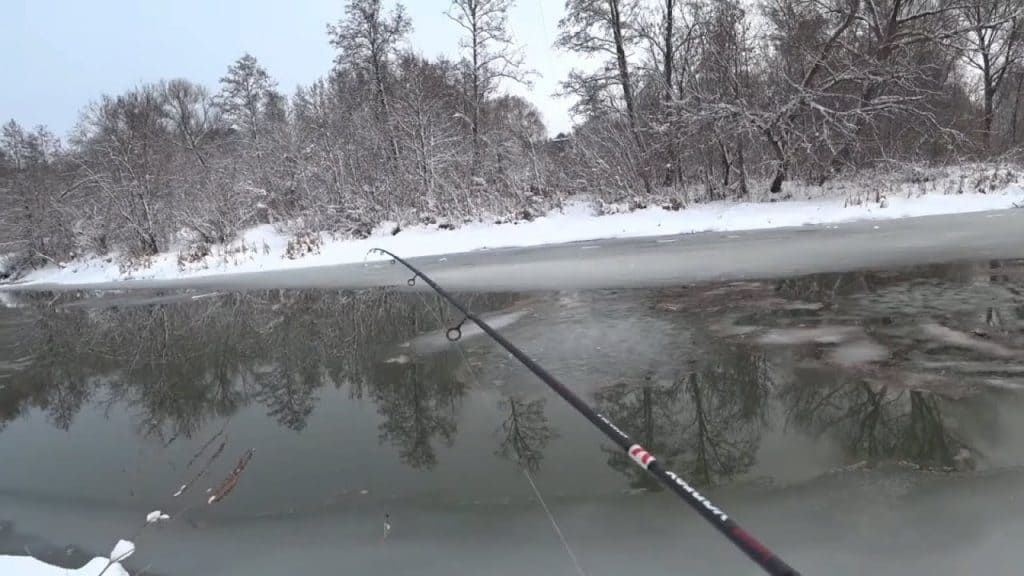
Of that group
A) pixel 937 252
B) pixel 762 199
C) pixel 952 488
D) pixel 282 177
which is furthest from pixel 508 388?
pixel 282 177

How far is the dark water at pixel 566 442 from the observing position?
2.69m

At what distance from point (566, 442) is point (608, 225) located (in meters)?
14.9

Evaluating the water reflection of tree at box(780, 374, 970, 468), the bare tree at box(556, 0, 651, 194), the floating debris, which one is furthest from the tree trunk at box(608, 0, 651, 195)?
the floating debris

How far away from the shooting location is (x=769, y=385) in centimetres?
434

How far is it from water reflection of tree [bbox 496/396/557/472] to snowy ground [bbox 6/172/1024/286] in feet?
41.4

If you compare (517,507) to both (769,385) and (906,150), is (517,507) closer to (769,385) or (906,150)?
(769,385)

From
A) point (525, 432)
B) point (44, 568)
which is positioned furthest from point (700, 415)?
point (44, 568)

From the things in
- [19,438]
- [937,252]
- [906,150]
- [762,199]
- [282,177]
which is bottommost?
[19,438]

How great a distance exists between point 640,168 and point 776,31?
20.7ft

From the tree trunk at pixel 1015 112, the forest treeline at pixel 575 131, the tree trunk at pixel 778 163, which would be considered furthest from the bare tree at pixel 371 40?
the tree trunk at pixel 1015 112

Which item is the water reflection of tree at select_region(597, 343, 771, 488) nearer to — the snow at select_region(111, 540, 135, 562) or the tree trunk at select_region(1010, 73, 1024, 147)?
the snow at select_region(111, 540, 135, 562)

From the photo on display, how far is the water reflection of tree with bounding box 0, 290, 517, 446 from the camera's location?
5.38 metres

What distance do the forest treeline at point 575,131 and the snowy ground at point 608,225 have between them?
50.2 inches

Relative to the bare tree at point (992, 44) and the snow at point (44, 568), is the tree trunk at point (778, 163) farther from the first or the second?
the snow at point (44, 568)
